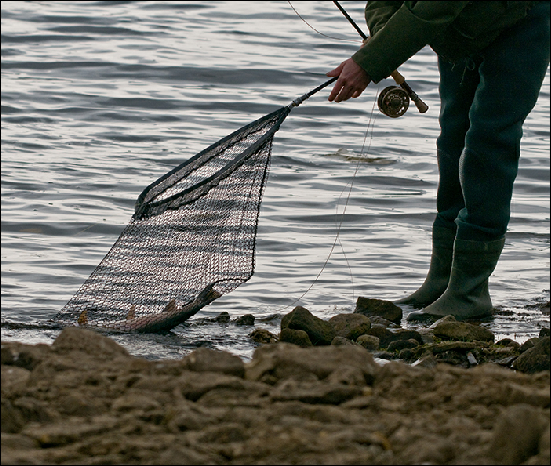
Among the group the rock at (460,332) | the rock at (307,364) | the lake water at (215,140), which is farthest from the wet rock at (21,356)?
the rock at (460,332)

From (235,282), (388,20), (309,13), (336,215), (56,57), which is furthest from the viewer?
(309,13)

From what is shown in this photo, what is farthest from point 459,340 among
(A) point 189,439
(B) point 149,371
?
(A) point 189,439

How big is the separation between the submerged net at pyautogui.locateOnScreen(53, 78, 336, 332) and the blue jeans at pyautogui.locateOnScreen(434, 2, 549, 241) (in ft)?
2.37

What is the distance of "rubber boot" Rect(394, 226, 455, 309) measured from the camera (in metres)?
5.55

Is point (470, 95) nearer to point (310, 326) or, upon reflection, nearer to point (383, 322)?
point (383, 322)

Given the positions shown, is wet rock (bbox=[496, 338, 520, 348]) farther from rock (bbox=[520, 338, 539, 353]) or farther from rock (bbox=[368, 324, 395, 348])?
rock (bbox=[368, 324, 395, 348])

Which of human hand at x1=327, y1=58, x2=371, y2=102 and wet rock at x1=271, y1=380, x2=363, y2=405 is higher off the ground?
human hand at x1=327, y1=58, x2=371, y2=102

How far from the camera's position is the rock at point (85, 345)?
3.24m

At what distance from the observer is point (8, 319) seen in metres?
5.28

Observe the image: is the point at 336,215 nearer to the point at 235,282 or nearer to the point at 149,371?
the point at 235,282

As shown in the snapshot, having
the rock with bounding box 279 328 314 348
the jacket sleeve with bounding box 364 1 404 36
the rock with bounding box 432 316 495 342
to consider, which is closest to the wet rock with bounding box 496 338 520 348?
the rock with bounding box 432 316 495 342

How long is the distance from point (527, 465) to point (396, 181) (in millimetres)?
6631

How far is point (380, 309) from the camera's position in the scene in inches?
212

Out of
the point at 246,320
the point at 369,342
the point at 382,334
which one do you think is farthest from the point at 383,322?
the point at 246,320
